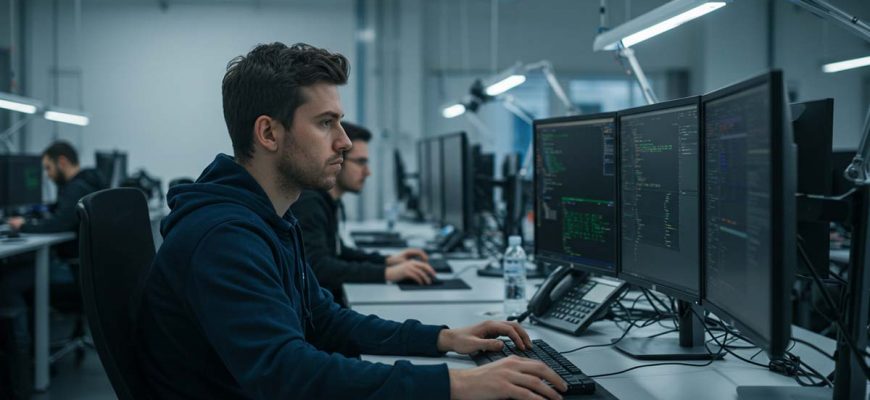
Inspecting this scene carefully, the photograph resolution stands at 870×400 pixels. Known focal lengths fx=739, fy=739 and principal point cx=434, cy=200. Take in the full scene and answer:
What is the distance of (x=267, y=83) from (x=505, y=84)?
2.52 m

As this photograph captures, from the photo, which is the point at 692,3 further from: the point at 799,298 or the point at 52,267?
the point at 52,267

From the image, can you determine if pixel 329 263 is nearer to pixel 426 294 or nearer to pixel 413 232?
pixel 426 294

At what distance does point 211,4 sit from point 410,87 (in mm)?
2142

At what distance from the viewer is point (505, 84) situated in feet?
12.2

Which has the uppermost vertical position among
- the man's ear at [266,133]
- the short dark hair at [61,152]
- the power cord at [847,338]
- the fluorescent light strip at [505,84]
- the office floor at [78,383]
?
the fluorescent light strip at [505,84]

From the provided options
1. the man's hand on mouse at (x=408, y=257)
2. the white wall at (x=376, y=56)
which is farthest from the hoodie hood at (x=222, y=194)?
the white wall at (x=376, y=56)

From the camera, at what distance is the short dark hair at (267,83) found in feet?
4.32

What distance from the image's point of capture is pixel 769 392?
4.04ft

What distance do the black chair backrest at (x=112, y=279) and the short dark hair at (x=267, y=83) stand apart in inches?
10.1

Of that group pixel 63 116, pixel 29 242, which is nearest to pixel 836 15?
pixel 29 242

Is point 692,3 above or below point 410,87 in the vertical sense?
below

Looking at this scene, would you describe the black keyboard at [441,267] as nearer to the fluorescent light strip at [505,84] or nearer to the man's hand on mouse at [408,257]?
the man's hand on mouse at [408,257]

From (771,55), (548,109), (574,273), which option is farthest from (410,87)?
(574,273)

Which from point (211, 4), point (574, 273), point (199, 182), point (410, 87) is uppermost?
point (211, 4)
